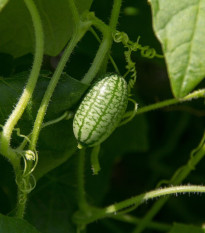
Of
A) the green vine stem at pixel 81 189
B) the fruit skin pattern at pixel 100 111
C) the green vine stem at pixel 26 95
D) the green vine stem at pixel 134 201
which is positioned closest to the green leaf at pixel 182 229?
the green vine stem at pixel 134 201

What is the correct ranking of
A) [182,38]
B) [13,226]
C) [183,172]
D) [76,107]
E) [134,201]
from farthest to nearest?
[183,172], [134,201], [76,107], [13,226], [182,38]

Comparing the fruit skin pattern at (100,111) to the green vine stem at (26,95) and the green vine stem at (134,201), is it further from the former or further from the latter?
the green vine stem at (134,201)

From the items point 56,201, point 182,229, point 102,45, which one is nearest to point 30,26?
point 102,45

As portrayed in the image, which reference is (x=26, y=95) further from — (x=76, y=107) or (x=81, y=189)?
(x=81, y=189)

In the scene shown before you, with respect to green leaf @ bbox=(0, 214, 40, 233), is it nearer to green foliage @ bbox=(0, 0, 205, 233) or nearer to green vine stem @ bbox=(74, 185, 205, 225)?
green foliage @ bbox=(0, 0, 205, 233)

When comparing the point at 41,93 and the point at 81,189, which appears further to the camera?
the point at 81,189

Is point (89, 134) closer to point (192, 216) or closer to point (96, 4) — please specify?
point (96, 4)
